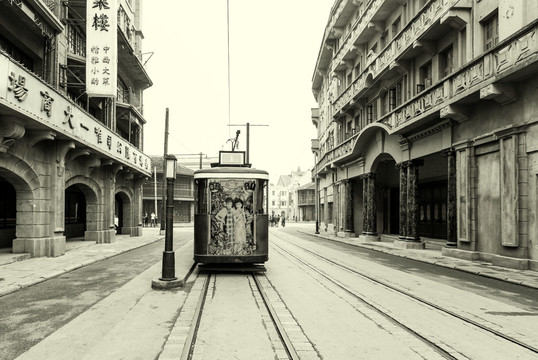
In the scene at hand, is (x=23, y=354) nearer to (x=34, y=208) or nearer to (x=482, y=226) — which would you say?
(x=34, y=208)

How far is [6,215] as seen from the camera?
58.4 ft

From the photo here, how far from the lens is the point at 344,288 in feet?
30.1

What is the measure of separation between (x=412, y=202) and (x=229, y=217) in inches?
461

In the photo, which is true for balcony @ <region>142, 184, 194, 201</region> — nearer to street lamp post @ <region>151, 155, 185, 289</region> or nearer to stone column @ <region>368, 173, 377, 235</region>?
stone column @ <region>368, 173, 377, 235</region>

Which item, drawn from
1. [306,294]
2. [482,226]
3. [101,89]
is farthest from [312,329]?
[101,89]

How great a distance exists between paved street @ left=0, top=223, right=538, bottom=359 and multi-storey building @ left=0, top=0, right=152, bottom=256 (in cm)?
330

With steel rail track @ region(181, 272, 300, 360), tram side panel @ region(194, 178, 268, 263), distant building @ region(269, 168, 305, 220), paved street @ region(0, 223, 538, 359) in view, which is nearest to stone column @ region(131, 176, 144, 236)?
Answer: paved street @ region(0, 223, 538, 359)

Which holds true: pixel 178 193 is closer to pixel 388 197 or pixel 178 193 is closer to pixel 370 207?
pixel 388 197

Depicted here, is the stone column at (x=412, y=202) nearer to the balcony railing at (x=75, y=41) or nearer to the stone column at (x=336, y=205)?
the stone column at (x=336, y=205)

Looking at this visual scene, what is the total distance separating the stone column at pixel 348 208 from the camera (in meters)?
29.8

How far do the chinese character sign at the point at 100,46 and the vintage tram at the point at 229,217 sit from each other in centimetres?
1003

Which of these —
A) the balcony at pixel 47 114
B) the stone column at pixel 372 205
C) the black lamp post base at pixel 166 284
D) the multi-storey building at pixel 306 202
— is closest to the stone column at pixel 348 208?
the stone column at pixel 372 205

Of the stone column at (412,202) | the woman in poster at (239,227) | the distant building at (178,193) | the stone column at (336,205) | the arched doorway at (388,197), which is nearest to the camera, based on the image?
the woman in poster at (239,227)

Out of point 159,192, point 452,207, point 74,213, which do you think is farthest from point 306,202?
point 452,207
